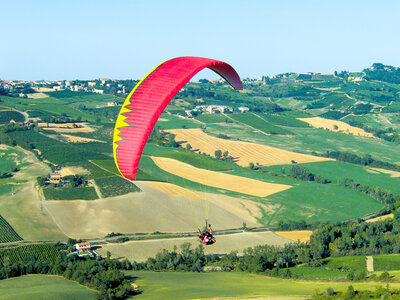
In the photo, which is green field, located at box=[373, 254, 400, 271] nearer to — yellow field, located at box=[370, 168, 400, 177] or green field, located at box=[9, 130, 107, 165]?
yellow field, located at box=[370, 168, 400, 177]

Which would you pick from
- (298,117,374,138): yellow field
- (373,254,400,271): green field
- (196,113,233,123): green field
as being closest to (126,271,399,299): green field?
(373,254,400,271): green field

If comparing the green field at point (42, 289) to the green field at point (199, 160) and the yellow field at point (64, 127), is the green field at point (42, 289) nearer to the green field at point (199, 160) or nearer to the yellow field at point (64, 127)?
the green field at point (199, 160)

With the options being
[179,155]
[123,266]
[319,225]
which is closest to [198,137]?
[179,155]

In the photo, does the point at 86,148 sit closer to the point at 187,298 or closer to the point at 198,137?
the point at 198,137

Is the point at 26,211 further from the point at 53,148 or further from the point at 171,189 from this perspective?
the point at 53,148

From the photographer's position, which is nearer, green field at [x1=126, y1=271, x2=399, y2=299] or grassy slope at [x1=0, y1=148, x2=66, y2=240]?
green field at [x1=126, y1=271, x2=399, y2=299]

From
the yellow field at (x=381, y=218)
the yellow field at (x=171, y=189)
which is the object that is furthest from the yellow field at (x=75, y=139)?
the yellow field at (x=381, y=218)

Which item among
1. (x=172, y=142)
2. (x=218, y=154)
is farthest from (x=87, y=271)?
(x=172, y=142)
